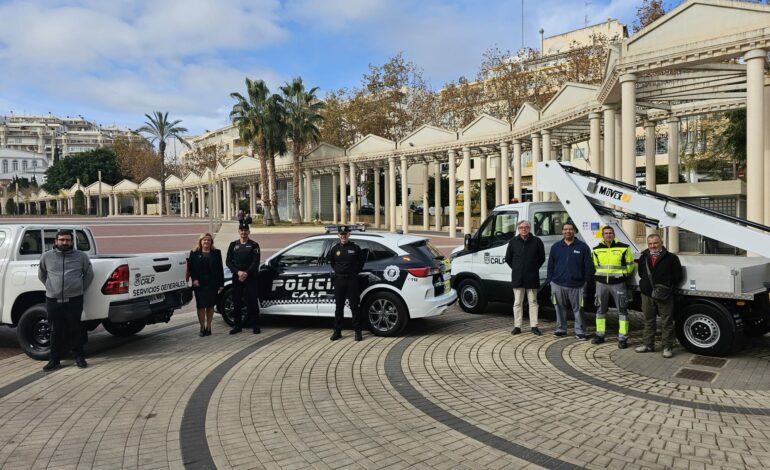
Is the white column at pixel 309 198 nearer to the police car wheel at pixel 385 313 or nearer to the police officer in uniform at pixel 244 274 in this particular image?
the police officer in uniform at pixel 244 274

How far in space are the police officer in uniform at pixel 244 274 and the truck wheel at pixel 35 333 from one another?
2.60 meters

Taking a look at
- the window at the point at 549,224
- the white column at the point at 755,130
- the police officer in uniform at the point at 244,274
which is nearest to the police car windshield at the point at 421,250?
the window at the point at 549,224

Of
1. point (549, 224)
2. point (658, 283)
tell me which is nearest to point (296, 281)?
point (549, 224)

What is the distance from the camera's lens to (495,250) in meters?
10.2


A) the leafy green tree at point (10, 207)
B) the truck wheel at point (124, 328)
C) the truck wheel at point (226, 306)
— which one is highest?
the leafy green tree at point (10, 207)

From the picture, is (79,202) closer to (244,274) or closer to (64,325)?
(244,274)

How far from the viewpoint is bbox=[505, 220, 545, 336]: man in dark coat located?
8484 millimetres

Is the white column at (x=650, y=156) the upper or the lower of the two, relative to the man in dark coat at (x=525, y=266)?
upper

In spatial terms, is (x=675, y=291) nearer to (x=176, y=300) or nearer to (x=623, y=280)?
(x=623, y=280)

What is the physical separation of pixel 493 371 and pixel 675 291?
8.80 feet

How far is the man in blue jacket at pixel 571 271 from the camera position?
8.02 metres

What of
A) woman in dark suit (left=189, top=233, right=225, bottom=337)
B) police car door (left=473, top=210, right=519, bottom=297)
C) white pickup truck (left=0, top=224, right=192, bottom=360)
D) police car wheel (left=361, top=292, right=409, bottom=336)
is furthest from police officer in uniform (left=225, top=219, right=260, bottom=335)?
police car door (left=473, top=210, right=519, bottom=297)

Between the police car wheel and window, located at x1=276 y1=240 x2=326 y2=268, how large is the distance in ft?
4.01

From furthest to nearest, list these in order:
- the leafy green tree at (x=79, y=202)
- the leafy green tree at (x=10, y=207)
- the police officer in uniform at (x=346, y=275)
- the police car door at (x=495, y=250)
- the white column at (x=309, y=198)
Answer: the leafy green tree at (x=10, y=207)
the leafy green tree at (x=79, y=202)
the white column at (x=309, y=198)
the police car door at (x=495, y=250)
the police officer in uniform at (x=346, y=275)
